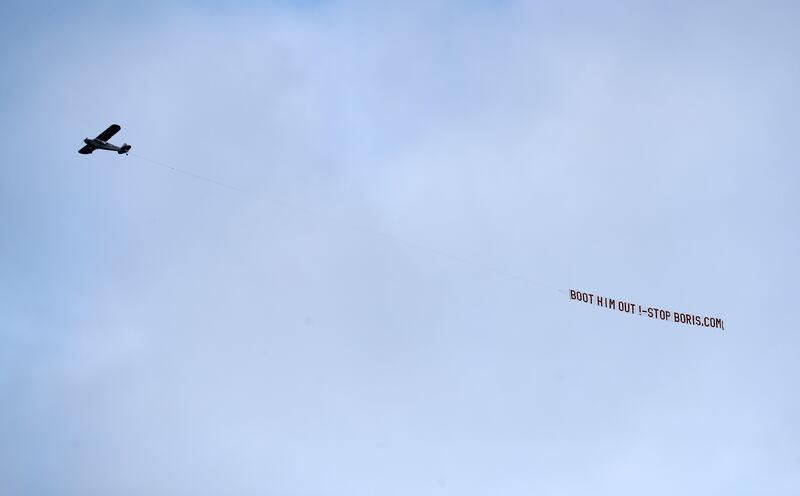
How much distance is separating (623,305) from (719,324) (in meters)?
15.3

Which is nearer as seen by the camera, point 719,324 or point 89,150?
point 89,150

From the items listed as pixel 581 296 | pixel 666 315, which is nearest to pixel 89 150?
pixel 581 296

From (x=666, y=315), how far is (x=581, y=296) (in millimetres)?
10919

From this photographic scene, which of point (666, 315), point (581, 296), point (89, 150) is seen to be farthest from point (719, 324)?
point (89, 150)

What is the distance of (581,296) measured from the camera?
144 metres

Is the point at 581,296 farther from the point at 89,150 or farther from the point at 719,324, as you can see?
the point at 89,150

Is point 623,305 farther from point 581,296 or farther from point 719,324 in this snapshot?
point 719,324

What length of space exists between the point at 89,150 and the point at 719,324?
77753mm

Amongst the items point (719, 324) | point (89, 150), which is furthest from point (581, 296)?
point (89, 150)

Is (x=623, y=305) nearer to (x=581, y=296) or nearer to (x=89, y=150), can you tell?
(x=581, y=296)

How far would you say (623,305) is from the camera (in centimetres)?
14600

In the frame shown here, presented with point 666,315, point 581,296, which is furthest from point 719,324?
point 581,296

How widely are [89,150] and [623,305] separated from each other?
6363cm

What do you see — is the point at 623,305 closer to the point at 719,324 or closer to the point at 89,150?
the point at 719,324
